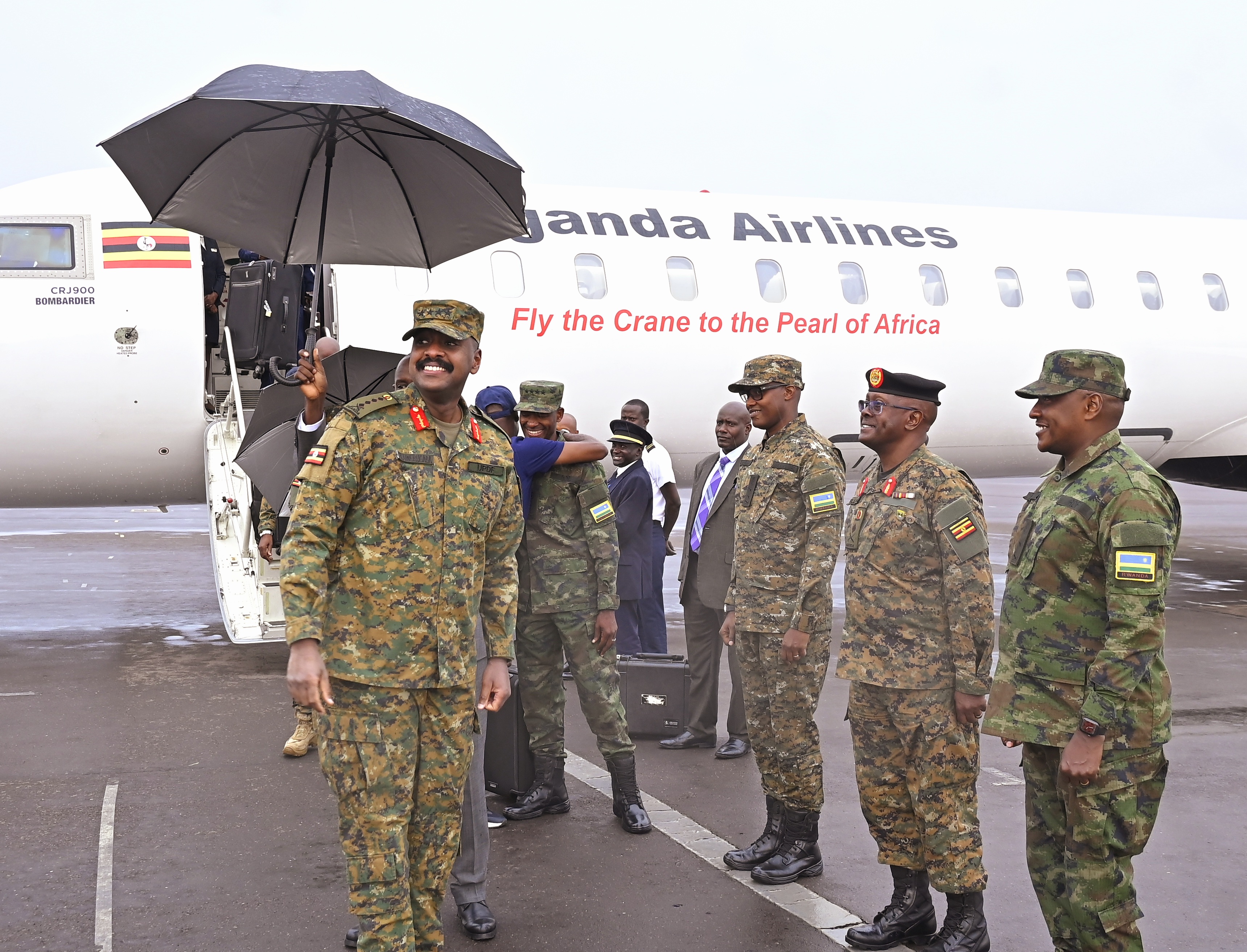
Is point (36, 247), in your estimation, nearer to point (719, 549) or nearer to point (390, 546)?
point (719, 549)

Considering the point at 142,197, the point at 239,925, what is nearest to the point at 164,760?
the point at 239,925

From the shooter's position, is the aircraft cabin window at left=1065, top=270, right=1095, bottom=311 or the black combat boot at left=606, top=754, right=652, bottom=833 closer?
the black combat boot at left=606, top=754, right=652, bottom=833

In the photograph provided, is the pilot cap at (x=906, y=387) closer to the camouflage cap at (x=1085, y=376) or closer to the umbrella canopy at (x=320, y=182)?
the camouflage cap at (x=1085, y=376)

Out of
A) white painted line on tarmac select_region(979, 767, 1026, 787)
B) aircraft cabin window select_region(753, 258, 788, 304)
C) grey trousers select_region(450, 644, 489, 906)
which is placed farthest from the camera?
aircraft cabin window select_region(753, 258, 788, 304)

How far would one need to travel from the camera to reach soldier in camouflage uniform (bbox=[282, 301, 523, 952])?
3.57 metres

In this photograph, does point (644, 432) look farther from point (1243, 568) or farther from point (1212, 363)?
point (1243, 568)

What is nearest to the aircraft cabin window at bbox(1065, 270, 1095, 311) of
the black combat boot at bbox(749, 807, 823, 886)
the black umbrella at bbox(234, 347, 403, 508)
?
the black umbrella at bbox(234, 347, 403, 508)

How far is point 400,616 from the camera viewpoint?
3684 mm

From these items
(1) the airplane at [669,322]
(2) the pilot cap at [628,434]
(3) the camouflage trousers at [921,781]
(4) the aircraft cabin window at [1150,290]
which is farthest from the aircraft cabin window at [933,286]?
(3) the camouflage trousers at [921,781]

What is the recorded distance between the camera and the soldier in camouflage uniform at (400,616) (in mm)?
3574

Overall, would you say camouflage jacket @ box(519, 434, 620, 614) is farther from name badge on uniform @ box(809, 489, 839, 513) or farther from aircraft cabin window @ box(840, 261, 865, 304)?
aircraft cabin window @ box(840, 261, 865, 304)

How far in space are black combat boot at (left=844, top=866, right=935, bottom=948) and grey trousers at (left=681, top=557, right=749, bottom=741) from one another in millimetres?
2447

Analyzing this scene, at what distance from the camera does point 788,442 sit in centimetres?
527

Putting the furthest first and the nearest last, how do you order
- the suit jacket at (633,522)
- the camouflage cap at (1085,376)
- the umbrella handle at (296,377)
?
the suit jacket at (633,522)
the umbrella handle at (296,377)
the camouflage cap at (1085,376)
